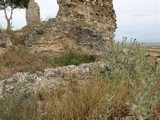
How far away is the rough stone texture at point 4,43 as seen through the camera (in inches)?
751

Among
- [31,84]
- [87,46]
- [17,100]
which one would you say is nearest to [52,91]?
[17,100]

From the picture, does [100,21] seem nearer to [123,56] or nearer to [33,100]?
[123,56]

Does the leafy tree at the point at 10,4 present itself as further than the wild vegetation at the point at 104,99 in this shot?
Yes

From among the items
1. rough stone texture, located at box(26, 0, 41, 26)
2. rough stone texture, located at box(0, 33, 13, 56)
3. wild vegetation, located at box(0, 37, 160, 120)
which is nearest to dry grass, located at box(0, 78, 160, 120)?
wild vegetation, located at box(0, 37, 160, 120)

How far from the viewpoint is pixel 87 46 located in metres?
18.2

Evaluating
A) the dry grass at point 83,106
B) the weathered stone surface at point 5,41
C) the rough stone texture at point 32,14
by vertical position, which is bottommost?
the dry grass at point 83,106

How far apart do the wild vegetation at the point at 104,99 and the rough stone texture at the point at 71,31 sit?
1297 cm

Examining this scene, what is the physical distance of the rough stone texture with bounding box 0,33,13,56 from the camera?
19.1 meters

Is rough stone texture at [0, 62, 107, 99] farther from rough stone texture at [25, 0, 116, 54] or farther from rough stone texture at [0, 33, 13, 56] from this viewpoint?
rough stone texture at [0, 33, 13, 56]

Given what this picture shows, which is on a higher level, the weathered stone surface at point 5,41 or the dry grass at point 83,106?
the weathered stone surface at point 5,41

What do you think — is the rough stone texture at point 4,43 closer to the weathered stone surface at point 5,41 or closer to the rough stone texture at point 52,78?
the weathered stone surface at point 5,41

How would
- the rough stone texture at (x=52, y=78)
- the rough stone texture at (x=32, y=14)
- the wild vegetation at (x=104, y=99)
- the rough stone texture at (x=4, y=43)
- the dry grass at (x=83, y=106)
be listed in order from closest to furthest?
the wild vegetation at (x=104, y=99), the dry grass at (x=83, y=106), the rough stone texture at (x=52, y=78), the rough stone texture at (x=4, y=43), the rough stone texture at (x=32, y=14)

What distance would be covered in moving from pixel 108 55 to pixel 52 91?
1.50 meters

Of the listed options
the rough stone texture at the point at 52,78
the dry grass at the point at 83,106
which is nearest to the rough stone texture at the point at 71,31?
the rough stone texture at the point at 52,78
